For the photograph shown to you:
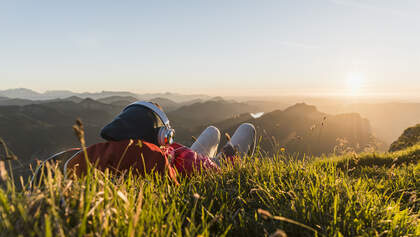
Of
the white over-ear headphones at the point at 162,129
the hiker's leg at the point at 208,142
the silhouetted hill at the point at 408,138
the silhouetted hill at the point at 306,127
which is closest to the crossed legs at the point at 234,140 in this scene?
the hiker's leg at the point at 208,142

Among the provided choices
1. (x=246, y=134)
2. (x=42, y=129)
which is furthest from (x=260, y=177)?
(x=42, y=129)

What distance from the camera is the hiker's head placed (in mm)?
2713

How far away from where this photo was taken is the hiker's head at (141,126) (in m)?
2.71

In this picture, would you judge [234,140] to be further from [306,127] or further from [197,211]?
[306,127]

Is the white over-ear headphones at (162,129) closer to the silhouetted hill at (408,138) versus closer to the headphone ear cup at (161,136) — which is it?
the headphone ear cup at (161,136)

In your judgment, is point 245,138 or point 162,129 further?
point 245,138

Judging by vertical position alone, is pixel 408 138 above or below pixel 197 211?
below

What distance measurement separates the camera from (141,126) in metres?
2.91

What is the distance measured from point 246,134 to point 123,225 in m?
4.91

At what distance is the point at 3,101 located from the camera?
12088 cm

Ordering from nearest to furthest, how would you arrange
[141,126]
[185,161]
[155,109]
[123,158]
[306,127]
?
[123,158], [141,126], [155,109], [185,161], [306,127]

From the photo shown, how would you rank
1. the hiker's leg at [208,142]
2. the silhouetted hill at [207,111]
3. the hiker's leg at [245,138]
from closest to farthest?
1. the hiker's leg at [245,138]
2. the hiker's leg at [208,142]
3. the silhouetted hill at [207,111]

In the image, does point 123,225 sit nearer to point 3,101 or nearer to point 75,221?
point 75,221

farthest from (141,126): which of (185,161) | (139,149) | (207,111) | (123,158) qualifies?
(207,111)
